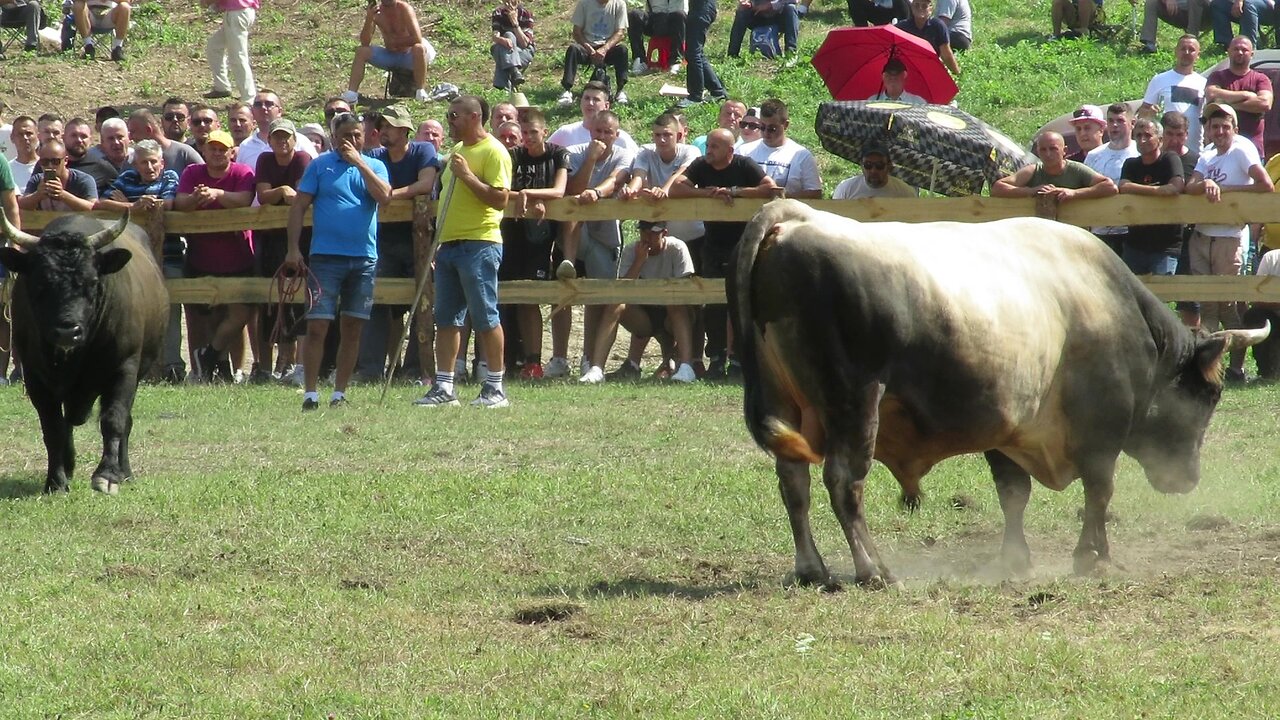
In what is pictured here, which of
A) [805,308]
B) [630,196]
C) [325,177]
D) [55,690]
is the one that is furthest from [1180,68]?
[55,690]

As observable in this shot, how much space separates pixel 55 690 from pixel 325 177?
7.30 metres

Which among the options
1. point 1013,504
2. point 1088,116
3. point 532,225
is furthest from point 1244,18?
point 1013,504

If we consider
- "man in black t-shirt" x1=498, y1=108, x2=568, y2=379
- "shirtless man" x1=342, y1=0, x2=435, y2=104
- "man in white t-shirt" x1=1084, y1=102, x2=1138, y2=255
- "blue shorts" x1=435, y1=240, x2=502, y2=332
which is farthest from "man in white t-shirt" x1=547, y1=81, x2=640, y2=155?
"shirtless man" x1=342, y1=0, x2=435, y2=104

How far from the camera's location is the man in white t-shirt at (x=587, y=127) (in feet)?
48.5

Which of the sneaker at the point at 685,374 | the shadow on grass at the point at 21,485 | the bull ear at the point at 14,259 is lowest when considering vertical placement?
the sneaker at the point at 685,374

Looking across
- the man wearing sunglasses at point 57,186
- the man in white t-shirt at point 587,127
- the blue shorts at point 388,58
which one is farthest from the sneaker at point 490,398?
the blue shorts at point 388,58

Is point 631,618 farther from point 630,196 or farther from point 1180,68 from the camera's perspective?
point 1180,68

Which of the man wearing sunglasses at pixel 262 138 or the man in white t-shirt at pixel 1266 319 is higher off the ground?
the man wearing sunglasses at pixel 262 138

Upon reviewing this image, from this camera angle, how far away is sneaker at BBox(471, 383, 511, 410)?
12.4 metres

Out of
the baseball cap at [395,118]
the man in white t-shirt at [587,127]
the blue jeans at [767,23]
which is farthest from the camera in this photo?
the blue jeans at [767,23]

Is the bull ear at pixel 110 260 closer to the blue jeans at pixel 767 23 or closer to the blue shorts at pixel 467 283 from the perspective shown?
the blue shorts at pixel 467 283

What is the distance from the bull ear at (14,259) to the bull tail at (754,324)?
4.43 metres

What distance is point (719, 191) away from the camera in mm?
13680

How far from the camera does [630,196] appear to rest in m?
13.9
